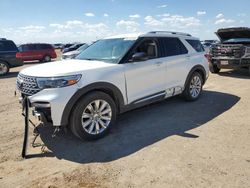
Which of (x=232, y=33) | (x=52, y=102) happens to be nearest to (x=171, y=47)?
(x=52, y=102)

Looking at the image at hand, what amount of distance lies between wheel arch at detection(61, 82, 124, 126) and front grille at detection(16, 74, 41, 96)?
1.82 feet

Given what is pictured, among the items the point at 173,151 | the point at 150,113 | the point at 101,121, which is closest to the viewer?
the point at 173,151

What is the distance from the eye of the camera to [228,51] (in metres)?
10.8

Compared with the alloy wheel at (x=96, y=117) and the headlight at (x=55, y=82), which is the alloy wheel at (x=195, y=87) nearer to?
the alloy wheel at (x=96, y=117)

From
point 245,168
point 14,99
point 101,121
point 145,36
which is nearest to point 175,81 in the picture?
point 145,36

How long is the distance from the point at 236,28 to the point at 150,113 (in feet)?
23.7

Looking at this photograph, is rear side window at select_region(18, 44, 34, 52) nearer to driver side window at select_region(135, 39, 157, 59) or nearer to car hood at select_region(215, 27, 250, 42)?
car hood at select_region(215, 27, 250, 42)

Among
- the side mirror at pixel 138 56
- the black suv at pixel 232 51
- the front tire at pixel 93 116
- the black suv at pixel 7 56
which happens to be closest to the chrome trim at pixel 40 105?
the front tire at pixel 93 116

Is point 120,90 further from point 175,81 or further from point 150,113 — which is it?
point 175,81

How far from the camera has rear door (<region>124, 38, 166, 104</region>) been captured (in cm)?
505

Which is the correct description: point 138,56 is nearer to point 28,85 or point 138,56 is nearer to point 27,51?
point 28,85

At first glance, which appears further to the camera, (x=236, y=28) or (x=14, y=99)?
(x=236, y=28)

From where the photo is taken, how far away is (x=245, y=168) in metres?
3.59

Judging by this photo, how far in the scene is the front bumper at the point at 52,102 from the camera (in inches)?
158
